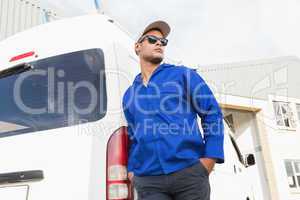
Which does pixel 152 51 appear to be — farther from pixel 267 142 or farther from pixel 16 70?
pixel 267 142

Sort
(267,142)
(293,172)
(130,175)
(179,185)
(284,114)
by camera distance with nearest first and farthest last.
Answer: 1. (179,185)
2. (130,175)
3. (267,142)
4. (293,172)
5. (284,114)

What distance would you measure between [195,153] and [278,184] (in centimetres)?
1677

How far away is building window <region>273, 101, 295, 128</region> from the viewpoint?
19.2m

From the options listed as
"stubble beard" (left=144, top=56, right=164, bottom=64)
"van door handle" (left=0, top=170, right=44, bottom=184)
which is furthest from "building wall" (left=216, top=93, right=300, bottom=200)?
"van door handle" (left=0, top=170, right=44, bottom=184)

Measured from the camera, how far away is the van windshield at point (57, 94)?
2283mm

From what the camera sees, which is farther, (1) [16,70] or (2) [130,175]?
(1) [16,70]

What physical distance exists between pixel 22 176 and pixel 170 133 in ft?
3.16

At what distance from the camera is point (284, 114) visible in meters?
19.6

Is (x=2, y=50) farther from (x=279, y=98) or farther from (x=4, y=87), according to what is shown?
(x=279, y=98)

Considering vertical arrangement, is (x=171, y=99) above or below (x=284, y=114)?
below

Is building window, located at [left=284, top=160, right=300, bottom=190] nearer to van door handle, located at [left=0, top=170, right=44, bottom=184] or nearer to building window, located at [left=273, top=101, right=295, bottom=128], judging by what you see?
building window, located at [left=273, top=101, right=295, bottom=128]

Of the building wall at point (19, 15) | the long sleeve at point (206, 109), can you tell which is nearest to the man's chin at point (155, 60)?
the long sleeve at point (206, 109)

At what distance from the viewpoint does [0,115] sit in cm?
268

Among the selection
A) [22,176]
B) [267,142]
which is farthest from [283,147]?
[22,176]
